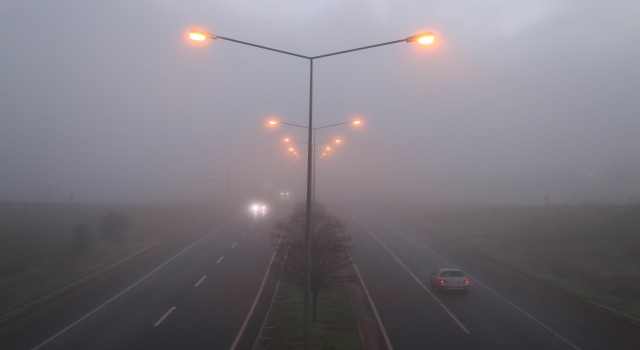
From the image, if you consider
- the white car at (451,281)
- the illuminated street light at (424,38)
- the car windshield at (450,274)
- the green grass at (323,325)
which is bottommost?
the green grass at (323,325)

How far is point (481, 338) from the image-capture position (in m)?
15.1

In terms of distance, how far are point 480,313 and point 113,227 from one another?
1387 inches

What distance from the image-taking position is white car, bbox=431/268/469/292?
72.5 feet

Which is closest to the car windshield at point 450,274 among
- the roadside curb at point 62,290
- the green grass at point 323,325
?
the green grass at point 323,325

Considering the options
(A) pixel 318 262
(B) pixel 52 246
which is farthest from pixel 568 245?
(B) pixel 52 246

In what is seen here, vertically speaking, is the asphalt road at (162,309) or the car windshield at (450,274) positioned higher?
the car windshield at (450,274)

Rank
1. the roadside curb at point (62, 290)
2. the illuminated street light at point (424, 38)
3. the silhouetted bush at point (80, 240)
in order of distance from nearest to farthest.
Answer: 1. the illuminated street light at point (424, 38)
2. the roadside curb at point (62, 290)
3. the silhouetted bush at point (80, 240)

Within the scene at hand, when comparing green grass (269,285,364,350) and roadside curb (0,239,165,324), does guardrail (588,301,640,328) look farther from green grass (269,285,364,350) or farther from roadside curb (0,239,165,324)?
roadside curb (0,239,165,324)

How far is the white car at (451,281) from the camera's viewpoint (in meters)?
22.1

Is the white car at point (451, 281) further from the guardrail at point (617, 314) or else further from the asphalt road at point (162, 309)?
the asphalt road at point (162, 309)

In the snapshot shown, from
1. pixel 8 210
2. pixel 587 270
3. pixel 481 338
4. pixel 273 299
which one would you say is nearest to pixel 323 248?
pixel 273 299

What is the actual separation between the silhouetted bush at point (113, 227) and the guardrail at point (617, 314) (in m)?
38.3

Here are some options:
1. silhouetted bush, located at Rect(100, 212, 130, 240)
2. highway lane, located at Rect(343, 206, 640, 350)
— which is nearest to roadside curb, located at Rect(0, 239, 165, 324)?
silhouetted bush, located at Rect(100, 212, 130, 240)

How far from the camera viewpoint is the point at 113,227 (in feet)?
141
